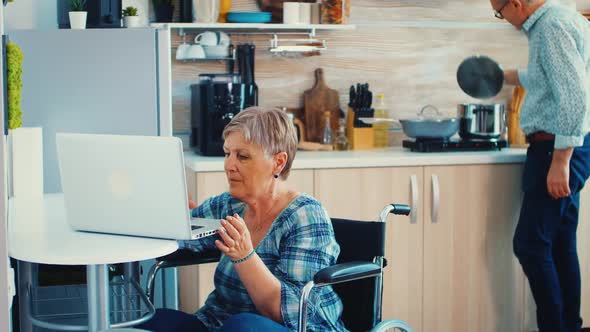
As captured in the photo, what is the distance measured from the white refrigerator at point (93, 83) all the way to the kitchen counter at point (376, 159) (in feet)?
1.04

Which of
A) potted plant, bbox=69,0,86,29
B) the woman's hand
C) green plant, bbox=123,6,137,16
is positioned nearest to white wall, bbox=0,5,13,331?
the woman's hand

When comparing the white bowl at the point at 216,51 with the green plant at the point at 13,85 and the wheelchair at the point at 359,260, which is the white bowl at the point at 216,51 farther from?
the green plant at the point at 13,85

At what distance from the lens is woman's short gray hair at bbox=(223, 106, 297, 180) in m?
2.30

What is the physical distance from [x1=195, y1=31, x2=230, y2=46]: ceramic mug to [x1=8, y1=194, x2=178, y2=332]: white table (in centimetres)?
179

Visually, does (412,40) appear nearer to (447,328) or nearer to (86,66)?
(447,328)

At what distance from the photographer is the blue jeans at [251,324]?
2.08 meters

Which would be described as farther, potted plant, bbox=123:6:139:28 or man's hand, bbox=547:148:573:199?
potted plant, bbox=123:6:139:28

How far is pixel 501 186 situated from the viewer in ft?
13.0

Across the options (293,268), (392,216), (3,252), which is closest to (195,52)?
(392,216)

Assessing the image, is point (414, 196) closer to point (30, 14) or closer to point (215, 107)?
point (215, 107)

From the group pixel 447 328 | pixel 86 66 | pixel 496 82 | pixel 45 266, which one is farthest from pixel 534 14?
pixel 45 266

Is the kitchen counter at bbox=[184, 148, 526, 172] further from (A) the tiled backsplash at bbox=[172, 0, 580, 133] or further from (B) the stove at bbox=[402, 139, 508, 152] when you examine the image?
(A) the tiled backsplash at bbox=[172, 0, 580, 133]

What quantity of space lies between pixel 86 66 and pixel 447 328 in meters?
1.87

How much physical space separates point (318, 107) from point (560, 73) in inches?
45.4
